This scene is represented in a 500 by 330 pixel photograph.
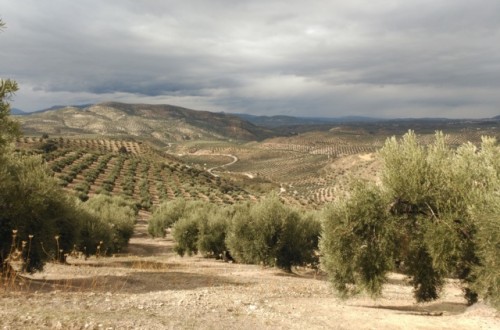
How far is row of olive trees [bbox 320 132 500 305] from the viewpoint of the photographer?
14.7 m

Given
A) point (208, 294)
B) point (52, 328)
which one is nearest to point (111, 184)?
point (208, 294)

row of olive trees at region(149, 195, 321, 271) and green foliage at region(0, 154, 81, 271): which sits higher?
green foliage at region(0, 154, 81, 271)

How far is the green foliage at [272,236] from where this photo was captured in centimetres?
2958

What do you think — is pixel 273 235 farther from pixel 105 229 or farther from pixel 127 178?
pixel 127 178

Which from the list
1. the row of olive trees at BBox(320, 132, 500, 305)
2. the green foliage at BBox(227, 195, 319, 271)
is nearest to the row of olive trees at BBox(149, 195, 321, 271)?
the green foliage at BBox(227, 195, 319, 271)

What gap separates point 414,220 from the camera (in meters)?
16.2

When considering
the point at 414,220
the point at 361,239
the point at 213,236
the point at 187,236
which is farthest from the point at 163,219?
the point at 414,220

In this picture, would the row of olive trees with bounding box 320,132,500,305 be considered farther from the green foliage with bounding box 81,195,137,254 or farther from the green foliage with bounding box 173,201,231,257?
the green foliage with bounding box 173,201,231,257

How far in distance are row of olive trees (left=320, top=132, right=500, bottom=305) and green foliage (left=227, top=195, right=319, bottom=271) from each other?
40.2ft

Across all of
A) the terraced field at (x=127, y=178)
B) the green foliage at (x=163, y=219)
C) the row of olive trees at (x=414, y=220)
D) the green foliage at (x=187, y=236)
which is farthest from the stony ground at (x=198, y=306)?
the terraced field at (x=127, y=178)

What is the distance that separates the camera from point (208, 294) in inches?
598

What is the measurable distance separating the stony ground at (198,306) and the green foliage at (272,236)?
709cm

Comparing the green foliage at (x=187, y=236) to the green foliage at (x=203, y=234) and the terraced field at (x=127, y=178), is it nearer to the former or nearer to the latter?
the green foliage at (x=203, y=234)

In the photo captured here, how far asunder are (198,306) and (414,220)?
9.54 metres
